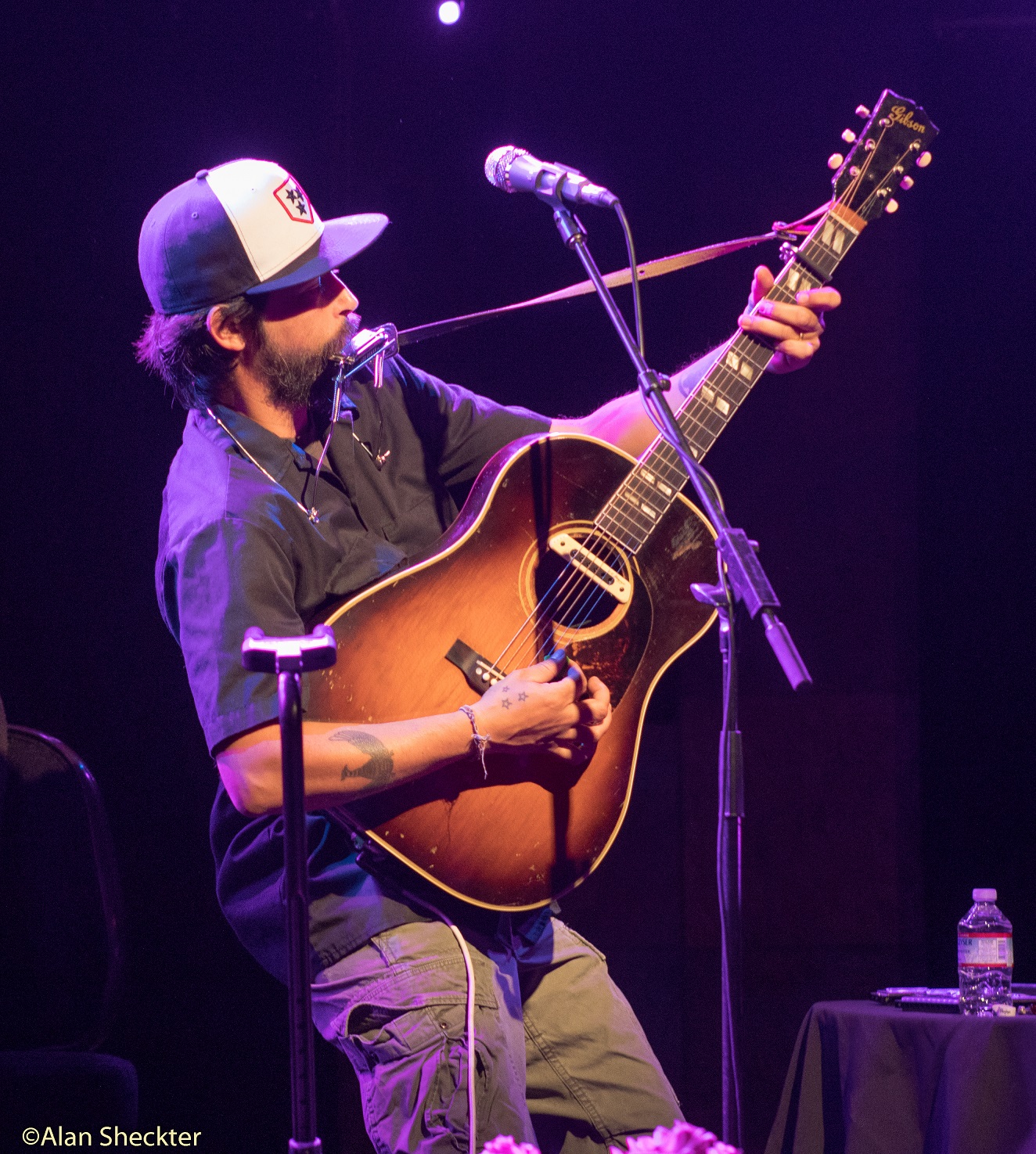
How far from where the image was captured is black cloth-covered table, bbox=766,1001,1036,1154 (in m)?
2.36

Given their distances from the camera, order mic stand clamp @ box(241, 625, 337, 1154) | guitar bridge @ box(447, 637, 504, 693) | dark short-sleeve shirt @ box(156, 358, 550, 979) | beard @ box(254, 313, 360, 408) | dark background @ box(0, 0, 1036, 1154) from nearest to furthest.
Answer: mic stand clamp @ box(241, 625, 337, 1154)
dark short-sleeve shirt @ box(156, 358, 550, 979)
guitar bridge @ box(447, 637, 504, 693)
beard @ box(254, 313, 360, 408)
dark background @ box(0, 0, 1036, 1154)

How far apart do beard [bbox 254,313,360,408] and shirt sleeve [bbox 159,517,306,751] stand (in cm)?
42

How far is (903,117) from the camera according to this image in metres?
2.34

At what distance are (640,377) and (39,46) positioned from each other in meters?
2.31

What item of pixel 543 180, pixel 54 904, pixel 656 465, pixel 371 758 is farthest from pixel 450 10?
pixel 54 904

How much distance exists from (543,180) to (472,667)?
0.87 metres

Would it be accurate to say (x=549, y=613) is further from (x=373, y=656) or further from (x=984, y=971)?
(x=984, y=971)

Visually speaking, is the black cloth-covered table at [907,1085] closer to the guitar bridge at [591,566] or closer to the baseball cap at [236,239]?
the guitar bridge at [591,566]

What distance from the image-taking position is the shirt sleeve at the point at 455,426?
265cm

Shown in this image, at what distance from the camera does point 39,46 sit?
3.26 meters

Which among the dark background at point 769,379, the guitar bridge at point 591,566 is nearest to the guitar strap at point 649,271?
the guitar bridge at point 591,566

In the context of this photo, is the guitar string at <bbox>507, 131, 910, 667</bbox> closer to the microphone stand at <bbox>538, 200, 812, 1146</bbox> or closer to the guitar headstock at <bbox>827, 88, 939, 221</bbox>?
the guitar headstock at <bbox>827, 88, 939, 221</bbox>

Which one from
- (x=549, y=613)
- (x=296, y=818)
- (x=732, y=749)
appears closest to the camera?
(x=296, y=818)

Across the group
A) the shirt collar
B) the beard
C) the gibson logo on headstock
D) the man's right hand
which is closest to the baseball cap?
the beard
